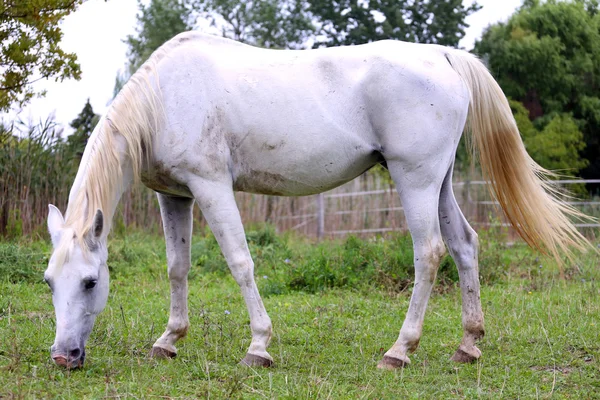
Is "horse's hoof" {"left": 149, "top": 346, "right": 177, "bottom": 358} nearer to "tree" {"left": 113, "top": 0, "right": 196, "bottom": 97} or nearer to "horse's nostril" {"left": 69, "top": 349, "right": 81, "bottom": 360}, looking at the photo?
"horse's nostril" {"left": 69, "top": 349, "right": 81, "bottom": 360}

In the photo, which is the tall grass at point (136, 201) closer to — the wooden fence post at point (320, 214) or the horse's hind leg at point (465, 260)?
the wooden fence post at point (320, 214)

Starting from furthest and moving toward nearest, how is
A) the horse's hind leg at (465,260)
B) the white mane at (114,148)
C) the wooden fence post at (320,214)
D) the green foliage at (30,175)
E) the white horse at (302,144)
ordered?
the wooden fence post at (320,214) < the green foliage at (30,175) < the horse's hind leg at (465,260) < the white horse at (302,144) < the white mane at (114,148)

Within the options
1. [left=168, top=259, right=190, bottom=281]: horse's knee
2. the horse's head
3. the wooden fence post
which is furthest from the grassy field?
the wooden fence post

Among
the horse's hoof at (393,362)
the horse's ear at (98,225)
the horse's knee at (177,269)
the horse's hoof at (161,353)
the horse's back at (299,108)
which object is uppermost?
the horse's back at (299,108)

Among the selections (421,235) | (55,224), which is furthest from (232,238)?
(421,235)

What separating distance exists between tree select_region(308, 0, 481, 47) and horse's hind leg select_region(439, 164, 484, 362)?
2144cm

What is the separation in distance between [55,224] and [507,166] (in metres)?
2.86

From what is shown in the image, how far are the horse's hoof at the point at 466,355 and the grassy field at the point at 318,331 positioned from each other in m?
0.05

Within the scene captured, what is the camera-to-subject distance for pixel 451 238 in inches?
170

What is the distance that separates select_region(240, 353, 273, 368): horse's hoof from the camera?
384 centimetres

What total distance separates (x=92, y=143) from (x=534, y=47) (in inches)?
826

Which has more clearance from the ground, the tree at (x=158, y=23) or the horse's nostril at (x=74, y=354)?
the tree at (x=158, y=23)

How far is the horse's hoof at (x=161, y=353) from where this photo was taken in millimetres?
4133

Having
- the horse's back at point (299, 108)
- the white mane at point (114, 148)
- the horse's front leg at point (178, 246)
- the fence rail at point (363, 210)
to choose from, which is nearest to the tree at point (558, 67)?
the fence rail at point (363, 210)
